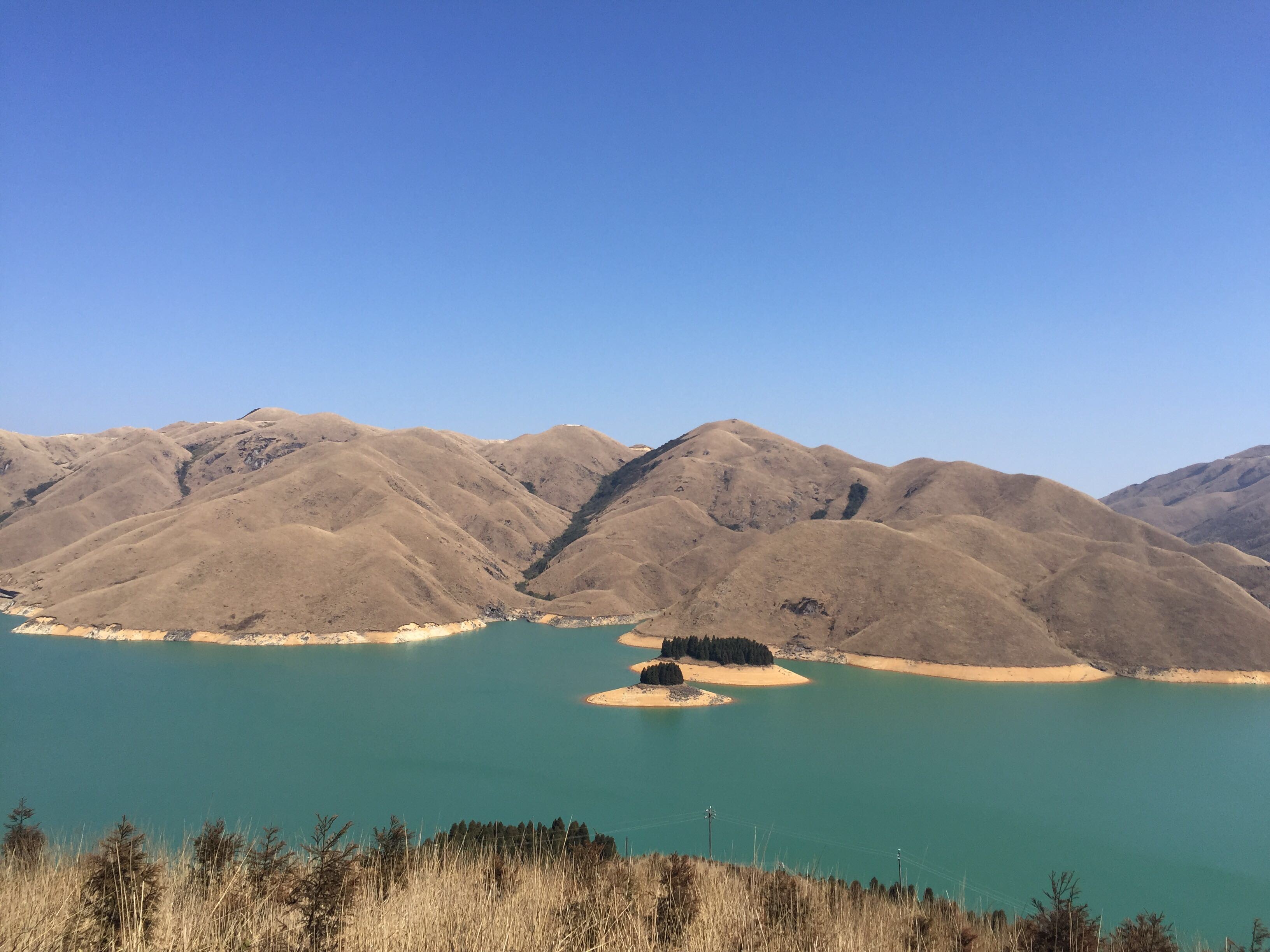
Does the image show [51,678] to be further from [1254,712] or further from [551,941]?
[1254,712]

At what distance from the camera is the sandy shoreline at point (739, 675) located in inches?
3445

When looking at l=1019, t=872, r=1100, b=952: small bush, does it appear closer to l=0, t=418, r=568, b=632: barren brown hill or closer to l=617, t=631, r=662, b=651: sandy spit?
l=617, t=631, r=662, b=651: sandy spit

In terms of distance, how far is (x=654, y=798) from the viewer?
49.8m

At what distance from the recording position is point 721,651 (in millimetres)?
91750

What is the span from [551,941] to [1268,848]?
55119 mm

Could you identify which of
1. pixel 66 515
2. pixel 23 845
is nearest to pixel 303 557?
pixel 66 515

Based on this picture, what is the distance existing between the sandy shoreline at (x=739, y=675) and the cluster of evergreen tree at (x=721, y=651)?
0.67 meters

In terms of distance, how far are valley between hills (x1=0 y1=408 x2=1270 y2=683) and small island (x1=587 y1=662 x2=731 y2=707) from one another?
25.5 metres

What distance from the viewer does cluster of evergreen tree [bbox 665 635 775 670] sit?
90750 mm

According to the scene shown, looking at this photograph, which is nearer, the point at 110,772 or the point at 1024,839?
the point at 1024,839

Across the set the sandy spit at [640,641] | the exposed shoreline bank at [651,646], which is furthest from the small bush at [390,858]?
the sandy spit at [640,641]

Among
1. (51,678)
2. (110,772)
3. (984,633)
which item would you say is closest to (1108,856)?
(984,633)

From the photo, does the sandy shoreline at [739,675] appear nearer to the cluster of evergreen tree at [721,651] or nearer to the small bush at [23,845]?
the cluster of evergreen tree at [721,651]

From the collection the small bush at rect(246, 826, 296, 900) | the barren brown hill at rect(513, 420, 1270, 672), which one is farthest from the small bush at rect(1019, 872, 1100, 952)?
the barren brown hill at rect(513, 420, 1270, 672)
